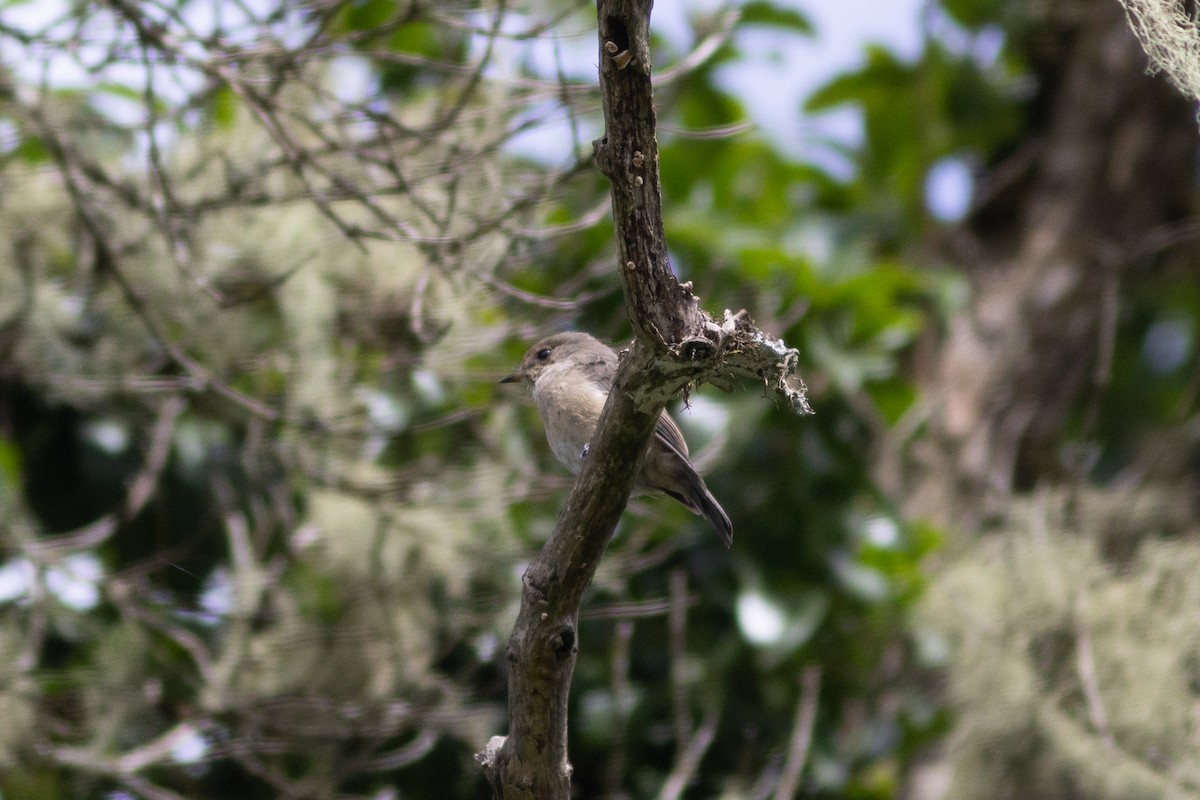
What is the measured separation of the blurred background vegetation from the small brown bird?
21cm

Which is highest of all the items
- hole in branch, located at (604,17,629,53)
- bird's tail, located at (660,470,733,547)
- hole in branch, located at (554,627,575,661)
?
bird's tail, located at (660,470,733,547)

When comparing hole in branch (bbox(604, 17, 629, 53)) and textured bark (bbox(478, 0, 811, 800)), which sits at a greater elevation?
hole in branch (bbox(604, 17, 629, 53))

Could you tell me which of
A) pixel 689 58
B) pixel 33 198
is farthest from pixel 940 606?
pixel 33 198

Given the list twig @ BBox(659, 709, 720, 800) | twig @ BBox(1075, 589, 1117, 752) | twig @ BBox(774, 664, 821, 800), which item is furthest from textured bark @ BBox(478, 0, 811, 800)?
twig @ BBox(1075, 589, 1117, 752)

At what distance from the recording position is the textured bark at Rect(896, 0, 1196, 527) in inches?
261

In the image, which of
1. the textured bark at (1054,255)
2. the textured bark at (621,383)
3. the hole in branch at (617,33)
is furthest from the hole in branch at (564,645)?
the textured bark at (1054,255)

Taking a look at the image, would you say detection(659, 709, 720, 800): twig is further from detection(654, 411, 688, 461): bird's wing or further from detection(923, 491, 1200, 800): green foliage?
detection(654, 411, 688, 461): bird's wing

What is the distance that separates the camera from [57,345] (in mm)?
4629

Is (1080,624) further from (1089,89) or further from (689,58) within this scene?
(1089,89)

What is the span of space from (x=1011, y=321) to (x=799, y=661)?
243cm

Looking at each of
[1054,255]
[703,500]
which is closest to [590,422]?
[703,500]

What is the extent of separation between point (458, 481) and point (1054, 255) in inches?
148

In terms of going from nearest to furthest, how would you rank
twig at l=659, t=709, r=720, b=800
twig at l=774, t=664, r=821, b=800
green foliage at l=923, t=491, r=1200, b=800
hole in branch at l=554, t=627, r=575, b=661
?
hole in branch at l=554, t=627, r=575, b=661, green foliage at l=923, t=491, r=1200, b=800, twig at l=659, t=709, r=720, b=800, twig at l=774, t=664, r=821, b=800

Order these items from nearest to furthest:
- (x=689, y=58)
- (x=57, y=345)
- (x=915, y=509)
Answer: (x=689, y=58) < (x=57, y=345) < (x=915, y=509)
